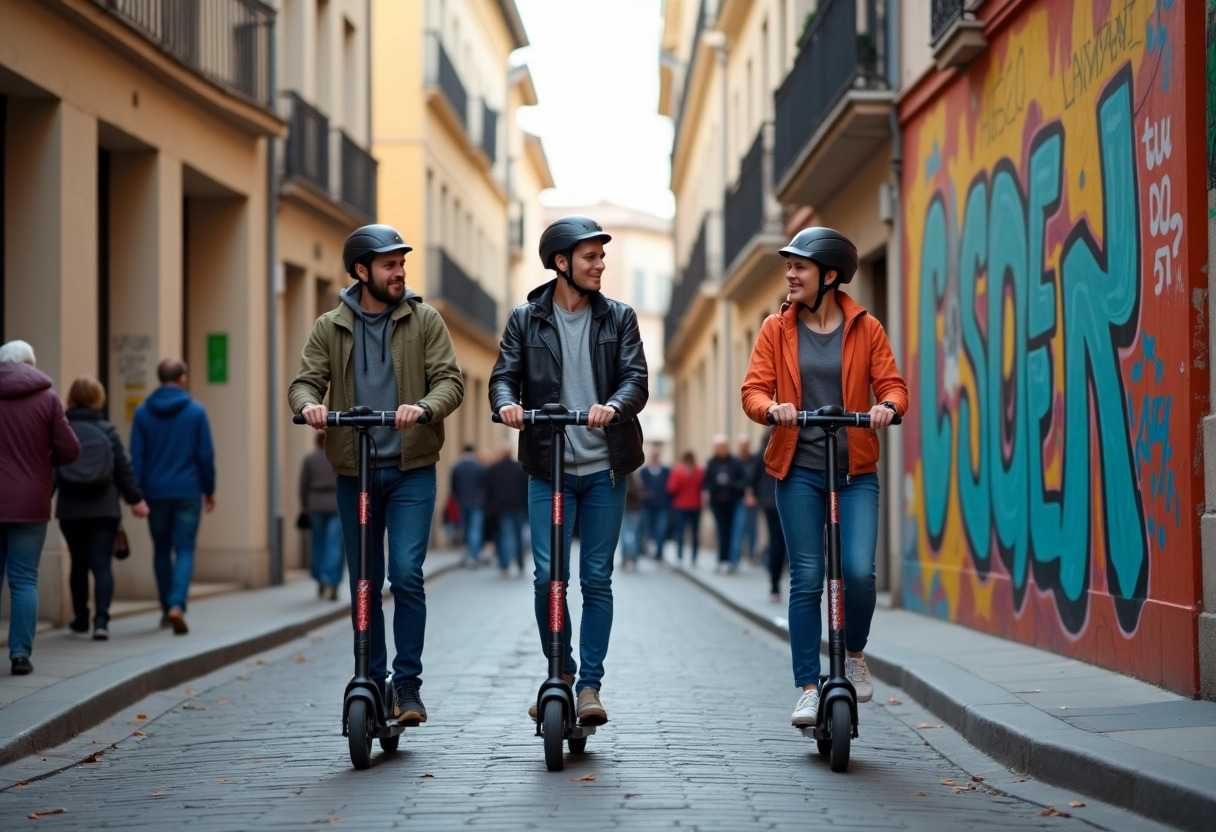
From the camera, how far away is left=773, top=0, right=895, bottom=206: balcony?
618 inches

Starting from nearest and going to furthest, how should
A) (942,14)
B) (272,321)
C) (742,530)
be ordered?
(942,14), (272,321), (742,530)

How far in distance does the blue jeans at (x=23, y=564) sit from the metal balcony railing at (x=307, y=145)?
36.2ft

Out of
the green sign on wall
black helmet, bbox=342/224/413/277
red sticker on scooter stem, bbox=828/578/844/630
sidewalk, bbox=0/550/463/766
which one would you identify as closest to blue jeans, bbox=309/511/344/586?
sidewalk, bbox=0/550/463/766

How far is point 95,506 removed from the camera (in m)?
11.7

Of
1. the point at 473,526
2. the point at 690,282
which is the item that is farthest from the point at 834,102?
the point at 690,282

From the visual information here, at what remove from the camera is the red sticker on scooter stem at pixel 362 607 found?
677 centimetres

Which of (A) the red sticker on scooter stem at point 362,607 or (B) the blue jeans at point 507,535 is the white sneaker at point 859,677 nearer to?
(A) the red sticker on scooter stem at point 362,607

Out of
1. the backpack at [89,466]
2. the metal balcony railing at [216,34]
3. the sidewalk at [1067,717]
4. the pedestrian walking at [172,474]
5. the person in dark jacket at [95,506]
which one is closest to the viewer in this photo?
the sidewalk at [1067,717]

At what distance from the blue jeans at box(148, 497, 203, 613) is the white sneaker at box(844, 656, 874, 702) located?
6725 mm

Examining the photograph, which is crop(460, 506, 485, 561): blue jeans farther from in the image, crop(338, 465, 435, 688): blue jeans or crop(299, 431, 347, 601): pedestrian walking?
crop(338, 465, 435, 688): blue jeans

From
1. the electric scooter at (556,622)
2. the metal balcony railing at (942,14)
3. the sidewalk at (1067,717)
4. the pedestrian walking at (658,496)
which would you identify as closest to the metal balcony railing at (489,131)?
the pedestrian walking at (658,496)

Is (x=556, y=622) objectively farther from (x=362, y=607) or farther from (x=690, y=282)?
(x=690, y=282)

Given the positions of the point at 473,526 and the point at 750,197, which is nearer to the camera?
the point at 750,197

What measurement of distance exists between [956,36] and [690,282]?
2648 cm
